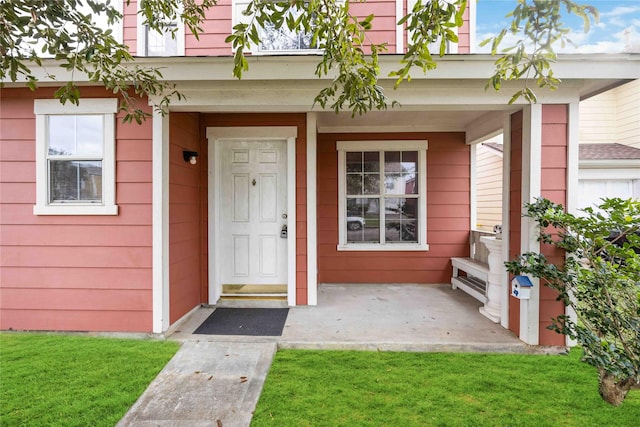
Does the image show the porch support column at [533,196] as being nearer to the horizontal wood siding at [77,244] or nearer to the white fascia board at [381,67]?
the white fascia board at [381,67]

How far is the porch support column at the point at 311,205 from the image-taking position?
3.85 metres

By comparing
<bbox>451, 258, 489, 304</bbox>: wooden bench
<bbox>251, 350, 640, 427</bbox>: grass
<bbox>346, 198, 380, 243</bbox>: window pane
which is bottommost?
<bbox>251, 350, 640, 427</bbox>: grass

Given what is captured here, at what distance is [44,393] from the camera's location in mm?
2209

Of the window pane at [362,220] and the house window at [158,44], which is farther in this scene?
the window pane at [362,220]

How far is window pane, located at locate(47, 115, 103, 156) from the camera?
3.10 metres

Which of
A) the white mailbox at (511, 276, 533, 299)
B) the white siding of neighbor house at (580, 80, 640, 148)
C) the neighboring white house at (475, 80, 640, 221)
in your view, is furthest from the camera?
the white siding of neighbor house at (580, 80, 640, 148)

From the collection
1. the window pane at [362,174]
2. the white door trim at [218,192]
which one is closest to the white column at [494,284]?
the window pane at [362,174]

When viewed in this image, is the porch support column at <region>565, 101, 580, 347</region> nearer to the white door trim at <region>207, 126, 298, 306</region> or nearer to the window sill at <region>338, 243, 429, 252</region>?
the window sill at <region>338, 243, 429, 252</region>

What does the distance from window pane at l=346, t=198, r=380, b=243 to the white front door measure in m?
1.38

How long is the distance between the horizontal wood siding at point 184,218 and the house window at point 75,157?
21.3 inches

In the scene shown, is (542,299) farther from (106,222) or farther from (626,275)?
(106,222)

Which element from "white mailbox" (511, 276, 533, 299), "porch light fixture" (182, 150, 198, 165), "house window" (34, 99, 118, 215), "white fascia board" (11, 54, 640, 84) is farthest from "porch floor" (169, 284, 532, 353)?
"white fascia board" (11, 54, 640, 84)

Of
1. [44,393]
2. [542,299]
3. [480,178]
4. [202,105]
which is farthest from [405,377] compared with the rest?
[480,178]

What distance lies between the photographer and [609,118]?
308 inches
